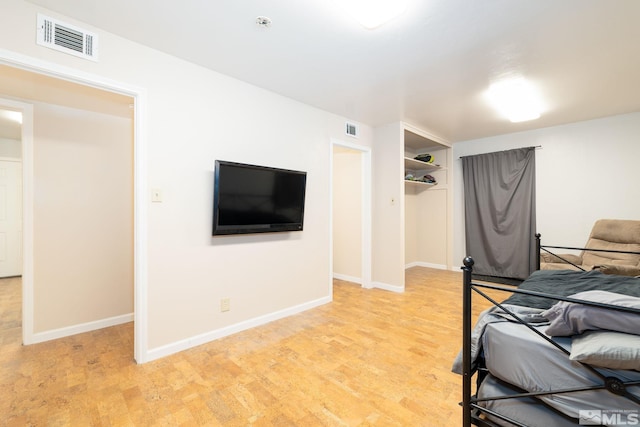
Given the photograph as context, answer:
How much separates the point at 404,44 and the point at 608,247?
152 inches

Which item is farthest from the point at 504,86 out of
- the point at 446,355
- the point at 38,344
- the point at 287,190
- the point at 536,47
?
the point at 38,344

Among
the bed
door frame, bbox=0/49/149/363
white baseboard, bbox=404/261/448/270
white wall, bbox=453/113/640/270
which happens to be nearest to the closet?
white baseboard, bbox=404/261/448/270

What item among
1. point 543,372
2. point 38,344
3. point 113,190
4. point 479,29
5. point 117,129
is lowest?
point 38,344

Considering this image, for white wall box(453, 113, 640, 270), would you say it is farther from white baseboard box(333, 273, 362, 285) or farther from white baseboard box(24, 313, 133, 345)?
white baseboard box(24, 313, 133, 345)

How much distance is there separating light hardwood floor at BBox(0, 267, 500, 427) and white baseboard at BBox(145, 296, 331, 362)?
0.22ft

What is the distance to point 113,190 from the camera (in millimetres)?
3111

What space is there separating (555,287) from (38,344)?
14.4 ft

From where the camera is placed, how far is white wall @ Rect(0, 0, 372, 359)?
2.21 m

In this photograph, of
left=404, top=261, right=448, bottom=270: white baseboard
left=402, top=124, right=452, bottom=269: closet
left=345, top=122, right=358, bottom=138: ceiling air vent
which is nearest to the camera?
left=345, top=122, right=358, bottom=138: ceiling air vent

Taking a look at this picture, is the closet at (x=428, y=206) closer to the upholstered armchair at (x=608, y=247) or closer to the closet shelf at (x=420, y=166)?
the closet shelf at (x=420, y=166)

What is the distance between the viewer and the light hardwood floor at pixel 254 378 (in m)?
1.67

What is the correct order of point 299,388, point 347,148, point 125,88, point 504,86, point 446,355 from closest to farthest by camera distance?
1. point 299,388
2. point 125,88
3. point 446,355
4. point 504,86
5. point 347,148

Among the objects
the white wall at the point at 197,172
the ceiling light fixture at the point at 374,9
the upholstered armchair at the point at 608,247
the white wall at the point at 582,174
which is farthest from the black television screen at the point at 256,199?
the white wall at the point at 582,174

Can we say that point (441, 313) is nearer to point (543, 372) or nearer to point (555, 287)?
point (555, 287)
